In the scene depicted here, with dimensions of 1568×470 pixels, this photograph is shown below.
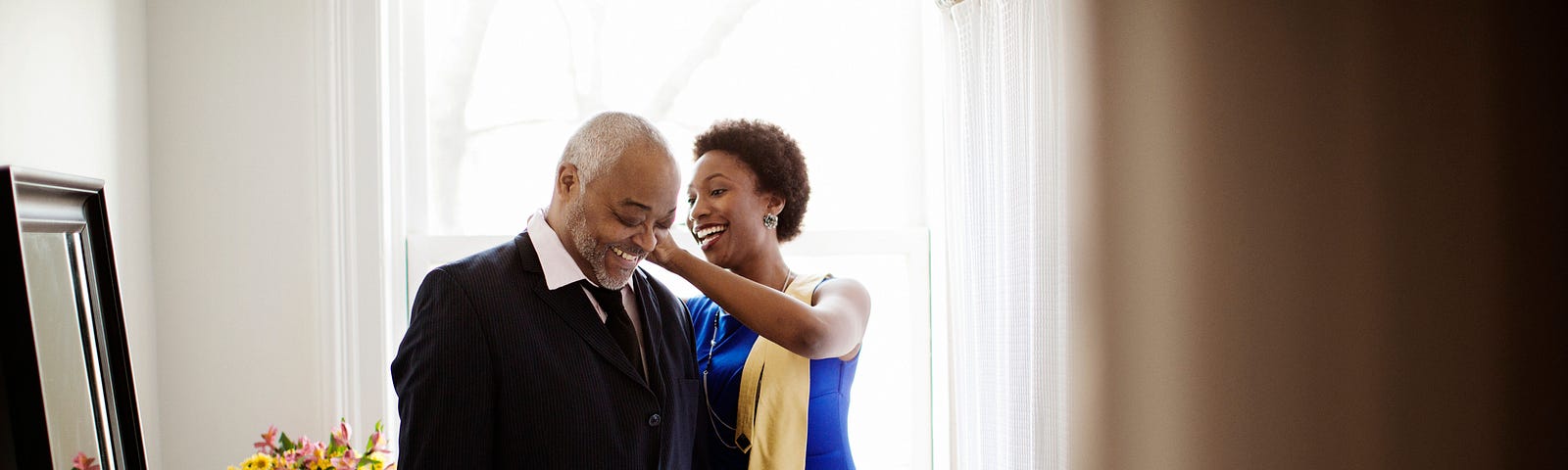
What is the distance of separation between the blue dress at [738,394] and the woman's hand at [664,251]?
0.33 meters

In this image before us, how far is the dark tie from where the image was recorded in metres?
1.20

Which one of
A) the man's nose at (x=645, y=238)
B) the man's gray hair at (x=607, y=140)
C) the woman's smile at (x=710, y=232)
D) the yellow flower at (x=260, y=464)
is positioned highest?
the man's gray hair at (x=607, y=140)

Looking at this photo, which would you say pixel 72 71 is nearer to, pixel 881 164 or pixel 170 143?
pixel 170 143

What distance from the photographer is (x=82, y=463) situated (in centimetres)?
128

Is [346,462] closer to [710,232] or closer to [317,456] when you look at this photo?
[317,456]

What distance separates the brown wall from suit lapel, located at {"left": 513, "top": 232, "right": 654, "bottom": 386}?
0.88 meters

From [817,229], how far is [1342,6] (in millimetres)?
2028

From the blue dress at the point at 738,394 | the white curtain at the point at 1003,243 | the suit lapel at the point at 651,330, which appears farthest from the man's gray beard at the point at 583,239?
the white curtain at the point at 1003,243

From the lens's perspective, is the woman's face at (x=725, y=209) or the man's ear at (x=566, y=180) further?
the woman's face at (x=725, y=209)

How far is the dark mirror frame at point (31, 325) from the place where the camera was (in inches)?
43.2

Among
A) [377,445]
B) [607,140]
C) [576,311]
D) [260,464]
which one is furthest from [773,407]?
[260,464]

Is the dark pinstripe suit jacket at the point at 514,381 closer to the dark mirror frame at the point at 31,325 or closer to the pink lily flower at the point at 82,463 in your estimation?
the dark mirror frame at the point at 31,325

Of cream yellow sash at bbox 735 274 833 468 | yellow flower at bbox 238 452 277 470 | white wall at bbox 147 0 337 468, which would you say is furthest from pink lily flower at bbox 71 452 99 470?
cream yellow sash at bbox 735 274 833 468

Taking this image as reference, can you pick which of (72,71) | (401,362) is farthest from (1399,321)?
(72,71)
